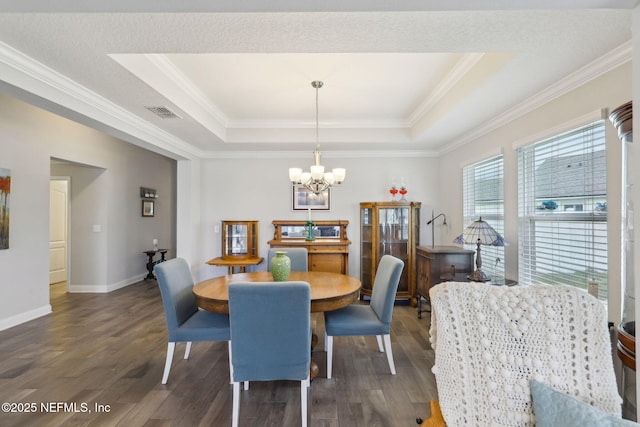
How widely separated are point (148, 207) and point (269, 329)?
560cm

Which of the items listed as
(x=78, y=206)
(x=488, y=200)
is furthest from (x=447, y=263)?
(x=78, y=206)

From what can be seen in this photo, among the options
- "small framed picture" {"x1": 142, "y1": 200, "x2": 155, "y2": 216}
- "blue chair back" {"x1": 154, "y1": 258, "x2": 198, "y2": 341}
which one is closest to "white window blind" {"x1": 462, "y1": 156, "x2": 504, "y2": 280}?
"blue chair back" {"x1": 154, "y1": 258, "x2": 198, "y2": 341}

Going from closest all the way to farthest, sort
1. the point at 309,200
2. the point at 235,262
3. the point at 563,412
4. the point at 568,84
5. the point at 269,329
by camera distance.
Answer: the point at 563,412
the point at 269,329
the point at 568,84
the point at 235,262
the point at 309,200

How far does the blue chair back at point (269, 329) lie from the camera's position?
70.2 inches

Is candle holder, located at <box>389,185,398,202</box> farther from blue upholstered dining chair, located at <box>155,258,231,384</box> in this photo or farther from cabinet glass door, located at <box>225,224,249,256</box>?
blue upholstered dining chair, located at <box>155,258,231,384</box>

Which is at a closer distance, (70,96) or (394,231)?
(70,96)

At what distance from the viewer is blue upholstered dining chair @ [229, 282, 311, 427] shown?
1782mm

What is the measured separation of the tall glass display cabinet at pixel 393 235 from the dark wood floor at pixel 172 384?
3.74ft

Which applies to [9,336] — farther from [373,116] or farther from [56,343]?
[373,116]

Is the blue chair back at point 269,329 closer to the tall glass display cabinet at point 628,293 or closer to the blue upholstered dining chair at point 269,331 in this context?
the blue upholstered dining chair at point 269,331

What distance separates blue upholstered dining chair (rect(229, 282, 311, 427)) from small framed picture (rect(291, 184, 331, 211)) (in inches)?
129

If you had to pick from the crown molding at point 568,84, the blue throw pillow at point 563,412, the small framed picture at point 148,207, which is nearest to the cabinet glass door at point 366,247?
the crown molding at point 568,84

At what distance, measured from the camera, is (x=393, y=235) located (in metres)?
4.66

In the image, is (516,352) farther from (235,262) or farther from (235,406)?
(235,262)
